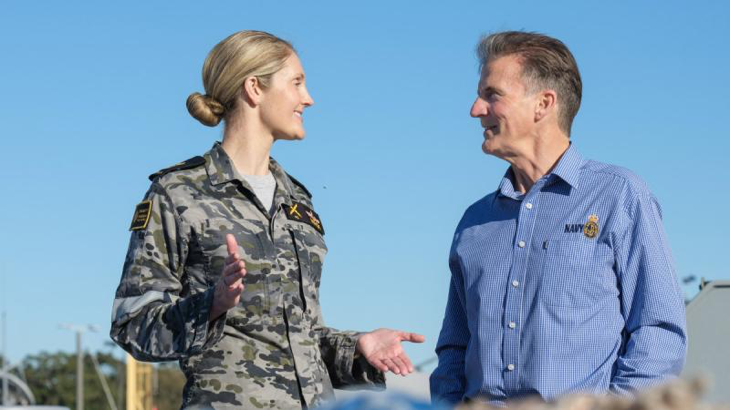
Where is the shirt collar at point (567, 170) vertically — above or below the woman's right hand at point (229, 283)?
above

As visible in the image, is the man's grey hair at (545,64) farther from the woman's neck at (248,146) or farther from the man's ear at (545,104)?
the woman's neck at (248,146)

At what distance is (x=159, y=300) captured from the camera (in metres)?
4.15

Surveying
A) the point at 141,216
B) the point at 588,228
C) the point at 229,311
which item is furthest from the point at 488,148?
the point at 141,216

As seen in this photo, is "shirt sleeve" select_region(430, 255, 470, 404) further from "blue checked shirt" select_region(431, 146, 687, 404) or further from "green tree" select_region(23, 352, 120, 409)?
"green tree" select_region(23, 352, 120, 409)

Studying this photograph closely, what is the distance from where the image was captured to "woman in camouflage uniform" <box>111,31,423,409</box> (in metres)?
4.13

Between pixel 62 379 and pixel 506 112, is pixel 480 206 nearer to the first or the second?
pixel 506 112

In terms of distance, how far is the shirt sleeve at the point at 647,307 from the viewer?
425 cm

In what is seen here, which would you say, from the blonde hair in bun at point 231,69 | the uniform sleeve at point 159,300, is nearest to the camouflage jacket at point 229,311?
the uniform sleeve at point 159,300

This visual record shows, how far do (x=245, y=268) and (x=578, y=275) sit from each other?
1.26 m

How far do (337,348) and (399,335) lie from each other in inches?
10.6

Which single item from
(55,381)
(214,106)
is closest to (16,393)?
(55,381)

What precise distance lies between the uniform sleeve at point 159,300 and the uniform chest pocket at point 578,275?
1.29 metres

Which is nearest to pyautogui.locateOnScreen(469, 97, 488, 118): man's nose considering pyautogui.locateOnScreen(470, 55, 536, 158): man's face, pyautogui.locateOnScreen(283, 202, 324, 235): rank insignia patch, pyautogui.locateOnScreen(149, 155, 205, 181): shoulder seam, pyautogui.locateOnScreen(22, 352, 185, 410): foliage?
pyautogui.locateOnScreen(470, 55, 536, 158): man's face

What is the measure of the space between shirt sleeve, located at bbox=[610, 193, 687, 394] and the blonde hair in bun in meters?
1.58
